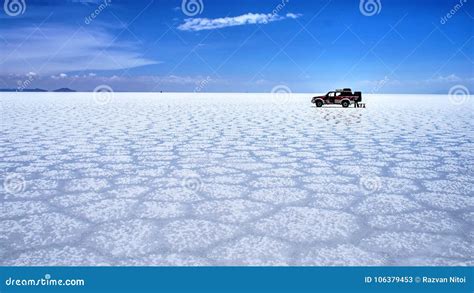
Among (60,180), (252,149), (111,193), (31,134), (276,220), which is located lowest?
(276,220)

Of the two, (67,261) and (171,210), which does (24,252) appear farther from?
(171,210)

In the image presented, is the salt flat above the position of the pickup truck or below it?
below

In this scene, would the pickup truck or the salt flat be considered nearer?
the salt flat

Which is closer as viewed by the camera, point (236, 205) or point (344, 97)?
point (236, 205)

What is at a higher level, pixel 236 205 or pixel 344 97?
pixel 344 97

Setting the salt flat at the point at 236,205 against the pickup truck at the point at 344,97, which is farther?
the pickup truck at the point at 344,97

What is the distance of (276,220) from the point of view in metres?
2.85

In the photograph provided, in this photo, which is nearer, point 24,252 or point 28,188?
point 24,252

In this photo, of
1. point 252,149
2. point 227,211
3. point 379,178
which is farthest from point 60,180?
point 379,178

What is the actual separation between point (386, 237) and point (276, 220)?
2.44 ft

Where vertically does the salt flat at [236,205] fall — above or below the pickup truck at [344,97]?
below

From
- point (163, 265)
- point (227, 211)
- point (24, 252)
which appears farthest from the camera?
point (227, 211)

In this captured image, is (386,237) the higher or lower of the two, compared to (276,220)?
lower

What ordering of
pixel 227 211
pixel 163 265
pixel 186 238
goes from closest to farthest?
pixel 163 265, pixel 186 238, pixel 227 211
